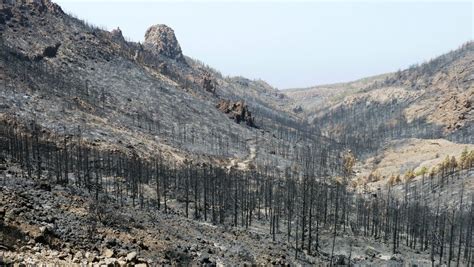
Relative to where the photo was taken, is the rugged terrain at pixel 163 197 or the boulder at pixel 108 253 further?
the rugged terrain at pixel 163 197

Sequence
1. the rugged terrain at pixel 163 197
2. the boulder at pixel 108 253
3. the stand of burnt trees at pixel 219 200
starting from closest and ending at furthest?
the boulder at pixel 108 253
the rugged terrain at pixel 163 197
the stand of burnt trees at pixel 219 200

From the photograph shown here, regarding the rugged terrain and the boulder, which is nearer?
the boulder

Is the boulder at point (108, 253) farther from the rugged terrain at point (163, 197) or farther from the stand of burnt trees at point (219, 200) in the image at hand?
the stand of burnt trees at point (219, 200)

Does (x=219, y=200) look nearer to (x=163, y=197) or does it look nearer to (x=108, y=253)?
(x=163, y=197)

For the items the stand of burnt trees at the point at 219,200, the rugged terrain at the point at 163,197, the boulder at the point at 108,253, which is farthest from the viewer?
the stand of burnt trees at the point at 219,200

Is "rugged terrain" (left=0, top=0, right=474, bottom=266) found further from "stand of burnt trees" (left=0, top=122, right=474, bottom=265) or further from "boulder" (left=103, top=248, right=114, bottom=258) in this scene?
"stand of burnt trees" (left=0, top=122, right=474, bottom=265)

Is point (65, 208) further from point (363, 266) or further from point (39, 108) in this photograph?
point (39, 108)

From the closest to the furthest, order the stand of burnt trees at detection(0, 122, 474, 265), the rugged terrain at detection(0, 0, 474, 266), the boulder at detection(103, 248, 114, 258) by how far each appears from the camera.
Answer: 1. the boulder at detection(103, 248, 114, 258)
2. the rugged terrain at detection(0, 0, 474, 266)
3. the stand of burnt trees at detection(0, 122, 474, 265)

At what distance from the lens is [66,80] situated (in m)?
188

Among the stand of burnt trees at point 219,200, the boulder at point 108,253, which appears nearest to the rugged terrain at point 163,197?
the boulder at point 108,253

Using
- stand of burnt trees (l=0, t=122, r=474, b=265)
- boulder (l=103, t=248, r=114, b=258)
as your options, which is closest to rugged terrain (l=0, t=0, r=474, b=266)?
boulder (l=103, t=248, r=114, b=258)

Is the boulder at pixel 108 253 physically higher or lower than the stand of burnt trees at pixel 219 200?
higher

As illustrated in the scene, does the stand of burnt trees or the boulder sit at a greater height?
the boulder

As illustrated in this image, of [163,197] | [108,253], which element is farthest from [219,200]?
[108,253]
